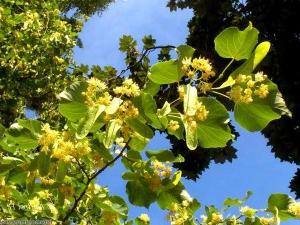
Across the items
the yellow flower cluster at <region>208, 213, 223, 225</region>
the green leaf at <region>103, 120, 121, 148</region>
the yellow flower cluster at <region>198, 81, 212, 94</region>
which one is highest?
the yellow flower cluster at <region>198, 81, 212, 94</region>

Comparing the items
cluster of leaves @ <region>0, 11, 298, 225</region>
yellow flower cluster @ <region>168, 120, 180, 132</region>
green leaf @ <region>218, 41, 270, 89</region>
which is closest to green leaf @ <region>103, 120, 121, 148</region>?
cluster of leaves @ <region>0, 11, 298, 225</region>

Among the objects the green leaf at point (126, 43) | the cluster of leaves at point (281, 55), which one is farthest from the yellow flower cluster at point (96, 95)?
the cluster of leaves at point (281, 55)

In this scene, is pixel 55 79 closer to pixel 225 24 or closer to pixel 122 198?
pixel 225 24

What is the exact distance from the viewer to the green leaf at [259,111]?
178 cm

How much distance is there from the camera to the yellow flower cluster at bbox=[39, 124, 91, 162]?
1844 mm

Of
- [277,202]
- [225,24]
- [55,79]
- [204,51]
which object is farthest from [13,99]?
[277,202]

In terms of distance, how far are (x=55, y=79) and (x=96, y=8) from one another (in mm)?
8228

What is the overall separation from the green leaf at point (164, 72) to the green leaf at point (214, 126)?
192mm

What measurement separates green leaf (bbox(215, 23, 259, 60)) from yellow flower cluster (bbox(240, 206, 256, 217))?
0.77m

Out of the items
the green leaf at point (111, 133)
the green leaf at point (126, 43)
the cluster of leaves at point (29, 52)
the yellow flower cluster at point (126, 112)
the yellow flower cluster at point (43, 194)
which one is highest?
the cluster of leaves at point (29, 52)

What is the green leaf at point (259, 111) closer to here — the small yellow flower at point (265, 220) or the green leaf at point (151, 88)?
the green leaf at point (151, 88)

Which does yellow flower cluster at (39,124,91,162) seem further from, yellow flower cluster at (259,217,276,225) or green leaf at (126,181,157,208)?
yellow flower cluster at (259,217,276,225)

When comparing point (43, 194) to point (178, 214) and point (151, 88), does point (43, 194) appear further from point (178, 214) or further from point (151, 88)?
point (151, 88)

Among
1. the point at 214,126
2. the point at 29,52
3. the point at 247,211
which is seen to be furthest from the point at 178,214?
the point at 29,52
